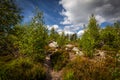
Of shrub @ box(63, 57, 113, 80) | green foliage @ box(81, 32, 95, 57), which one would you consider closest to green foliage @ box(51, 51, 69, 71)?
green foliage @ box(81, 32, 95, 57)

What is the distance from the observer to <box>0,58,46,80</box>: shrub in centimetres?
1501

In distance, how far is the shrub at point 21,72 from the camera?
15.0 meters

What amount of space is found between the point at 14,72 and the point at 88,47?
1846cm

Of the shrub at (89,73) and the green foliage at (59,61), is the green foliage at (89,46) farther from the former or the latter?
the shrub at (89,73)

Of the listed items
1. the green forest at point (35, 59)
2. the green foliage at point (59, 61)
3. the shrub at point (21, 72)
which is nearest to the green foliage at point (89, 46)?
the green forest at point (35, 59)

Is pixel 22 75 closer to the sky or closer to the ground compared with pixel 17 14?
closer to the ground

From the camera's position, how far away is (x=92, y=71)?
56.4ft

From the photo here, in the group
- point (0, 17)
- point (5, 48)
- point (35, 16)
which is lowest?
point (5, 48)

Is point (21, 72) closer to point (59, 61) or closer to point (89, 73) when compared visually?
point (89, 73)

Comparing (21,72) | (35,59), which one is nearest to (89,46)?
(35,59)

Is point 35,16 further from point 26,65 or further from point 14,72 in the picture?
point 14,72

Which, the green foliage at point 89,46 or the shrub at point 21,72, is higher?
the green foliage at point 89,46

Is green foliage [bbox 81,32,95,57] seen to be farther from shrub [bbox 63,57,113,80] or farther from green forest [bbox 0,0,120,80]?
shrub [bbox 63,57,113,80]

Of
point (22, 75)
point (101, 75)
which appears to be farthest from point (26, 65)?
point (101, 75)
